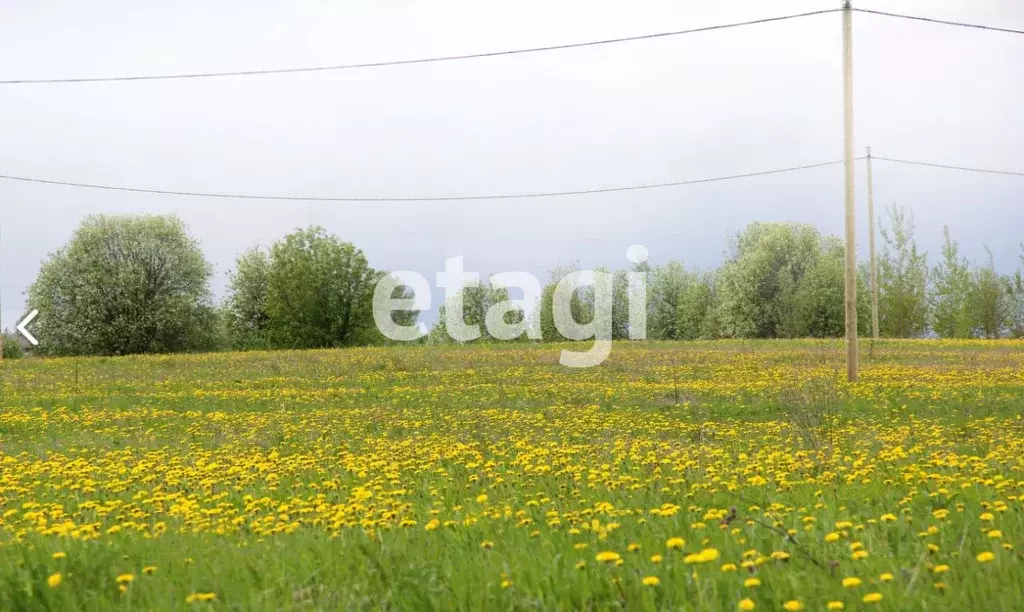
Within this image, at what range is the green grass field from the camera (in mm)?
4156

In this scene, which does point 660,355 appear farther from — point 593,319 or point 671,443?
point 593,319

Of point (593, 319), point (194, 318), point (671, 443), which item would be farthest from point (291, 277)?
point (671, 443)

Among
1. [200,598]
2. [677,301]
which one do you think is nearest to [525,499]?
[200,598]

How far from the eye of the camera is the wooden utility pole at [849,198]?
20.0 metres

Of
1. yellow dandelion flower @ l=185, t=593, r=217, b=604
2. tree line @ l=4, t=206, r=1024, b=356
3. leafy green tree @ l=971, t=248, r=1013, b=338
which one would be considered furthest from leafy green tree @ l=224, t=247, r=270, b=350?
yellow dandelion flower @ l=185, t=593, r=217, b=604

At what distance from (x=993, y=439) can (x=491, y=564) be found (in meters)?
9.29

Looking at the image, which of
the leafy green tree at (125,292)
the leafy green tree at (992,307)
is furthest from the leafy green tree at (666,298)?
the leafy green tree at (125,292)

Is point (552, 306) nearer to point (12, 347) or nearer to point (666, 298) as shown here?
point (666, 298)

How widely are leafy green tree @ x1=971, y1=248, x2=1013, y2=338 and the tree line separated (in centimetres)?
7

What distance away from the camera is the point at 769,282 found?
236 ft

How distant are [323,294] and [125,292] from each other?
50.0 ft

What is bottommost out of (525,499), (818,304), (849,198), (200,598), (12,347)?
(525,499)

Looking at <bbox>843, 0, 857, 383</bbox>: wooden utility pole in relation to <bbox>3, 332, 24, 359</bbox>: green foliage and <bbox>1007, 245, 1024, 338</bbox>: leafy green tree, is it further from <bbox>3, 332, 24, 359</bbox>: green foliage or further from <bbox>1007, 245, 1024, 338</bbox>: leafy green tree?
<bbox>3, 332, 24, 359</bbox>: green foliage

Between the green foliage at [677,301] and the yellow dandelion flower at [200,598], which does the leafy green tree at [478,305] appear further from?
the yellow dandelion flower at [200,598]
